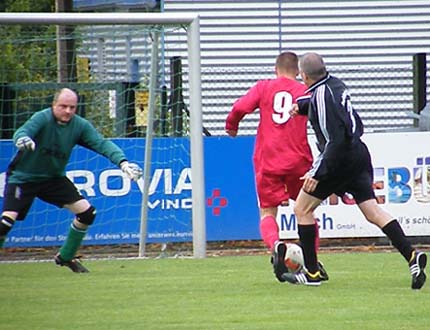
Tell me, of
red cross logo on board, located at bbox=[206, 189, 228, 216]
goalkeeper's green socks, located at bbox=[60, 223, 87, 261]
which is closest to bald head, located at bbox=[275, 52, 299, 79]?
goalkeeper's green socks, located at bbox=[60, 223, 87, 261]

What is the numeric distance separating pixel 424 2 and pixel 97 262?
30.7ft

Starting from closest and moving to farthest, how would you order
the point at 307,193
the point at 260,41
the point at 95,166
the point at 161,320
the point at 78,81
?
the point at 161,320 < the point at 307,193 < the point at 95,166 < the point at 78,81 < the point at 260,41

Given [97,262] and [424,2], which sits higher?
[424,2]

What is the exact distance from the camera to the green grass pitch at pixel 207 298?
9.42 m

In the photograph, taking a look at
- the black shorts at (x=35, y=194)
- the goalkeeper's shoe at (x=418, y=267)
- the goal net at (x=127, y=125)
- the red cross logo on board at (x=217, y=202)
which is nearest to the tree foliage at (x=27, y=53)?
the goal net at (x=127, y=125)

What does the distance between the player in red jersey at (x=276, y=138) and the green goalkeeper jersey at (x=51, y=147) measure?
1335mm

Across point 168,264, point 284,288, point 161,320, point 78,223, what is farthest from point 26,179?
point 161,320

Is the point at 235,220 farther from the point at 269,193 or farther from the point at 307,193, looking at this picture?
the point at 307,193

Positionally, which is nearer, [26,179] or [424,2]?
[26,179]

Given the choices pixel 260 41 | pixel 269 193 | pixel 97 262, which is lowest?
pixel 97 262

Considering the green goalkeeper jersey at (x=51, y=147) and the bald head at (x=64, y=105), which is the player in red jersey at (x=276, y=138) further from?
the bald head at (x=64, y=105)

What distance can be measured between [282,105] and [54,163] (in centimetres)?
229

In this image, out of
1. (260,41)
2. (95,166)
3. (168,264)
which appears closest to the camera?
(168,264)

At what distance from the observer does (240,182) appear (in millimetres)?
17344
